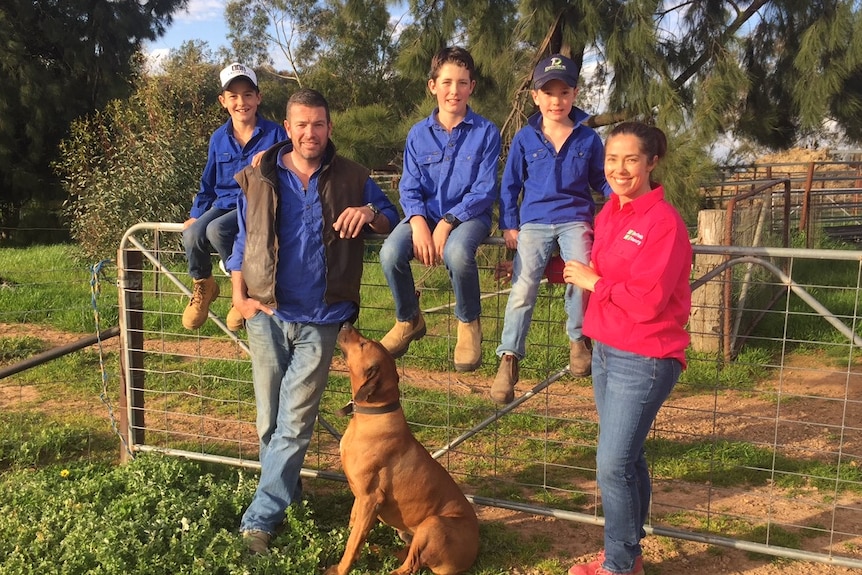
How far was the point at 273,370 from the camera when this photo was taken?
3.77 metres

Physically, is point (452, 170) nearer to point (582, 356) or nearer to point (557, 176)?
point (557, 176)

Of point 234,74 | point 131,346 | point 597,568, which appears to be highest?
point 234,74

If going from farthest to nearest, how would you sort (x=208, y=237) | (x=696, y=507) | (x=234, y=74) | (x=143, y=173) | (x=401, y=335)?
(x=143, y=173) → (x=696, y=507) → (x=234, y=74) → (x=208, y=237) → (x=401, y=335)

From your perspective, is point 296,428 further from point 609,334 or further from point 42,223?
point 42,223

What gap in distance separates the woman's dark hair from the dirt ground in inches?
56.7

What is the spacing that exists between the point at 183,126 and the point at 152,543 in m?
10.4

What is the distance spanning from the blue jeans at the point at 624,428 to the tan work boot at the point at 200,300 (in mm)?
2432

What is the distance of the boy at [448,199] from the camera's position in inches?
140

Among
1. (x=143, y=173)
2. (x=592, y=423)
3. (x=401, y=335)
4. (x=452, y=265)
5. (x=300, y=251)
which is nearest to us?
(x=452, y=265)

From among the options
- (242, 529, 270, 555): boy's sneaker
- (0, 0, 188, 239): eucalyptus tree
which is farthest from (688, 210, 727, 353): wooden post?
(0, 0, 188, 239): eucalyptus tree

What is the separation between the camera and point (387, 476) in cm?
354

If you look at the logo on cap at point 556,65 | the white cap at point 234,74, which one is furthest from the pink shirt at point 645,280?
the white cap at point 234,74

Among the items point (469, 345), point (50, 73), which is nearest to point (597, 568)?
point (469, 345)

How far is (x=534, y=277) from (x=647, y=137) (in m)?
0.91
